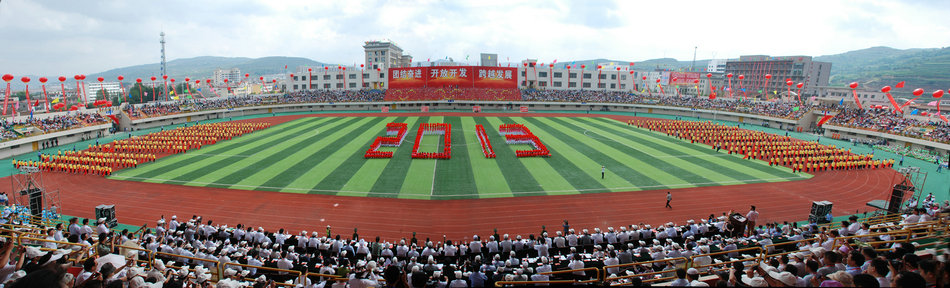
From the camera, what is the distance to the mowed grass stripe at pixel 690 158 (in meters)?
26.2

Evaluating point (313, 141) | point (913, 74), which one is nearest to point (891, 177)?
point (313, 141)

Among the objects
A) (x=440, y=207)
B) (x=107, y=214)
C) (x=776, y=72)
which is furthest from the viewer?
(x=776, y=72)

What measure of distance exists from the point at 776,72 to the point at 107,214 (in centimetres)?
15345

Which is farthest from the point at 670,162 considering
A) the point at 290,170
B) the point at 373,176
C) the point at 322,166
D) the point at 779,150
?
the point at 290,170

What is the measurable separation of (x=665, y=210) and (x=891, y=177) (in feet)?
67.2

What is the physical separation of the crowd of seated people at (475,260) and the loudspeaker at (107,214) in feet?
13.8

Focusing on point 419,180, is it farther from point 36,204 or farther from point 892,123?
point 892,123

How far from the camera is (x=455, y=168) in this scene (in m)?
27.5

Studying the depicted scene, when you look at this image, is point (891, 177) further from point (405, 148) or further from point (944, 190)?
point (405, 148)

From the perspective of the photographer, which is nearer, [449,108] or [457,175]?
[457,175]

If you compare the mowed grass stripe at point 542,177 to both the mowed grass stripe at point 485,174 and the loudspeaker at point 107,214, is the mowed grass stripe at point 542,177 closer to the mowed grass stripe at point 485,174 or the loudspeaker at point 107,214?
the mowed grass stripe at point 485,174

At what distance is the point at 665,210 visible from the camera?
781 inches

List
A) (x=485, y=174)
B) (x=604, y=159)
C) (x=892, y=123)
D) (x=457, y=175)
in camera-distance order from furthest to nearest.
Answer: (x=892, y=123)
(x=604, y=159)
(x=485, y=174)
(x=457, y=175)

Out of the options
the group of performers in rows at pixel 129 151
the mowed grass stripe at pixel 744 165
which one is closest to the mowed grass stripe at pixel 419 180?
the group of performers in rows at pixel 129 151
